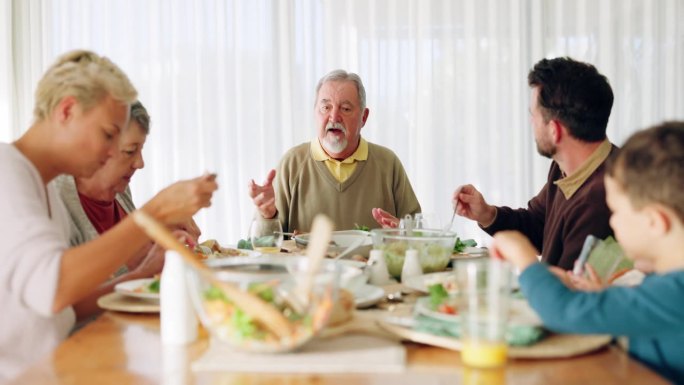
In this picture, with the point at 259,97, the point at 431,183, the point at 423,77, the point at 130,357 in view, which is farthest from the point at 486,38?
the point at 130,357

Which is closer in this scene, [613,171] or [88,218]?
[613,171]

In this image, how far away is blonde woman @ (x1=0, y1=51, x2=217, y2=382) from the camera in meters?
1.39

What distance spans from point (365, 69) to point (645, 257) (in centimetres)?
342

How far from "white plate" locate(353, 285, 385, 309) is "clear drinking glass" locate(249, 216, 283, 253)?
0.86 meters

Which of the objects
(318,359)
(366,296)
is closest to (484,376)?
(318,359)

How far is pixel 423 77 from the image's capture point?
463 cm

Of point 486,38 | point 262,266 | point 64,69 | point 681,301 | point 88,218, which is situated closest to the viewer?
point 681,301

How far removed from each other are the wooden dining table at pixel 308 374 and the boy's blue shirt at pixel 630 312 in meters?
0.05

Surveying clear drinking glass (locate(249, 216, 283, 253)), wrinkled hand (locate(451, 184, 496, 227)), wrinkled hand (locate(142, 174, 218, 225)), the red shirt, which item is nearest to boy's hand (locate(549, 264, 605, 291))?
wrinkled hand (locate(142, 174, 218, 225))

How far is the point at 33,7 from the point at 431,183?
276cm

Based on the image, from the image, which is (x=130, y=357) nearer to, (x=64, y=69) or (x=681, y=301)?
(x=64, y=69)

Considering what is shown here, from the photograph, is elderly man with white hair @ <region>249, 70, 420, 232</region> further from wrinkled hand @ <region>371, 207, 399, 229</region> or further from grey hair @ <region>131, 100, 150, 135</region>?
grey hair @ <region>131, 100, 150, 135</region>

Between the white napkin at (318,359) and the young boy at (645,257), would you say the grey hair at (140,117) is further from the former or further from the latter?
the young boy at (645,257)

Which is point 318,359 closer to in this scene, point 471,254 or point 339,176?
point 471,254
